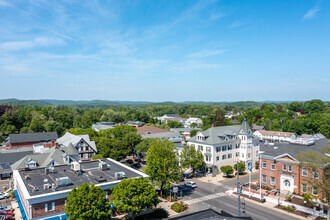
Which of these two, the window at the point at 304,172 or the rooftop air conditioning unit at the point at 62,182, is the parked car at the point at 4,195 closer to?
the rooftop air conditioning unit at the point at 62,182

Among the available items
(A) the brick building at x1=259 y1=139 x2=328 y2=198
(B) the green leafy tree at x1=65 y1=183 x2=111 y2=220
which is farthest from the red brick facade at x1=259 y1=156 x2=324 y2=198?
(B) the green leafy tree at x1=65 y1=183 x2=111 y2=220

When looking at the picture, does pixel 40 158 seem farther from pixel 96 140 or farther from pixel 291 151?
pixel 291 151

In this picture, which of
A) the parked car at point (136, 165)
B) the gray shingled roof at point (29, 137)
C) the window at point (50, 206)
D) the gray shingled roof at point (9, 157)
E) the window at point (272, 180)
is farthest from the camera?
the gray shingled roof at point (29, 137)

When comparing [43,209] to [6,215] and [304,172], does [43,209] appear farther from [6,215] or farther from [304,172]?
[304,172]

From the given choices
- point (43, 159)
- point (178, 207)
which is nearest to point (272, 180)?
point (178, 207)

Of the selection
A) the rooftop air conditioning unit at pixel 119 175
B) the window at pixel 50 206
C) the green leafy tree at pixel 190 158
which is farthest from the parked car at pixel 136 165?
the window at pixel 50 206

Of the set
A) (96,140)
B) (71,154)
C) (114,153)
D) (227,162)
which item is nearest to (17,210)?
(71,154)

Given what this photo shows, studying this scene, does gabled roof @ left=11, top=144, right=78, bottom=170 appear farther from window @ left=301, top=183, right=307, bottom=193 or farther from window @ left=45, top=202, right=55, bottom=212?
window @ left=301, top=183, right=307, bottom=193
